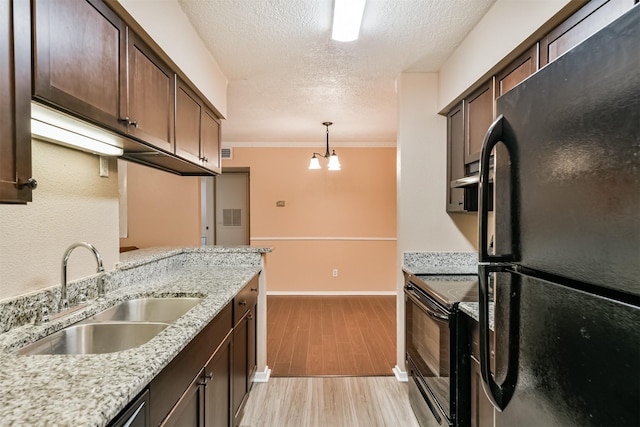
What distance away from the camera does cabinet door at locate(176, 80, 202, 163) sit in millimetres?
1899

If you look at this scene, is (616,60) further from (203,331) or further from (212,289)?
(212,289)

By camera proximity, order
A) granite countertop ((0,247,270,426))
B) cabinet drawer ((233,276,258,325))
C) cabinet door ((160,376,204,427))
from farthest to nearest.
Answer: cabinet drawer ((233,276,258,325)) < cabinet door ((160,376,204,427)) < granite countertop ((0,247,270,426))

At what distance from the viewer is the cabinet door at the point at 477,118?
204 cm

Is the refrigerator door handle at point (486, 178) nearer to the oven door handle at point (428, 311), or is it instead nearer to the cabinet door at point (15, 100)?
the oven door handle at point (428, 311)

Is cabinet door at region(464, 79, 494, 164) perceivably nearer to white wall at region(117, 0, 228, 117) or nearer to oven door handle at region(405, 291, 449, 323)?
oven door handle at region(405, 291, 449, 323)

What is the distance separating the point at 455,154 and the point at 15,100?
249cm

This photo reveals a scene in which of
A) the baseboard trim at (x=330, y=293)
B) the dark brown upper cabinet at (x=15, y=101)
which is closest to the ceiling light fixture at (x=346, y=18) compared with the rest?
the dark brown upper cabinet at (x=15, y=101)

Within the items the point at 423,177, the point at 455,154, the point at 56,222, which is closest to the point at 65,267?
the point at 56,222

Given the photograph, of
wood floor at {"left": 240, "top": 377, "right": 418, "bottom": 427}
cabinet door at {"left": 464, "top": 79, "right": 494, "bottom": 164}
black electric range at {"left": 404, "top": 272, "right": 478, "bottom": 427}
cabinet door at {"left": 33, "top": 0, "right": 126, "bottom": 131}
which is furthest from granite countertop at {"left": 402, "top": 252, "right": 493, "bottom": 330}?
cabinet door at {"left": 33, "top": 0, "right": 126, "bottom": 131}

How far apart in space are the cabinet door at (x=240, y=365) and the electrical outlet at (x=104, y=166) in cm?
111

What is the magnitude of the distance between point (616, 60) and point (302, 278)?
5169mm

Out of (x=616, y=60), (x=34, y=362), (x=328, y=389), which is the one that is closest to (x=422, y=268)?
(x=328, y=389)

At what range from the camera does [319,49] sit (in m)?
2.25

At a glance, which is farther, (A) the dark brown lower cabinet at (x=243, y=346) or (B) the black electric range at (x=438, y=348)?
(A) the dark brown lower cabinet at (x=243, y=346)
